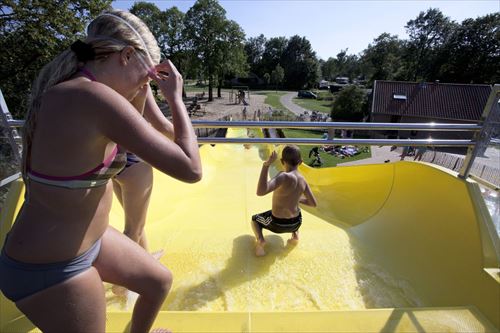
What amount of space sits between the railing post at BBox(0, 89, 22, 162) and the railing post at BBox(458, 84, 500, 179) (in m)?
4.04

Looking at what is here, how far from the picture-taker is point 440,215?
280cm

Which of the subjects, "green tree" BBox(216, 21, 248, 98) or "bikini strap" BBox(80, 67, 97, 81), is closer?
"bikini strap" BBox(80, 67, 97, 81)

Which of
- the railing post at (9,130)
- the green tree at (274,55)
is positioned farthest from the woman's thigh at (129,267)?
the green tree at (274,55)

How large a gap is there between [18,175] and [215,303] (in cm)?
210

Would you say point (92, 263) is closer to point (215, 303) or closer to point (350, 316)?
point (215, 303)

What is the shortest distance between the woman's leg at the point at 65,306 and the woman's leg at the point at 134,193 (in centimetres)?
102

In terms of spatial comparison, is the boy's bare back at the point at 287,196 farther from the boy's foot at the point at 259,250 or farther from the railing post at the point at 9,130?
the railing post at the point at 9,130

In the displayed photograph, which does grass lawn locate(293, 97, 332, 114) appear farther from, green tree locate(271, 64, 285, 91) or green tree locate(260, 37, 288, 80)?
green tree locate(260, 37, 288, 80)

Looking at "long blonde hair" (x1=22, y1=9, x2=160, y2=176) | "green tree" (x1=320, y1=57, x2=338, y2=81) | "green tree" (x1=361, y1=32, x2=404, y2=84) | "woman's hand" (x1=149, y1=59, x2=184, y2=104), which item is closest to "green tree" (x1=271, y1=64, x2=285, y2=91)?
"green tree" (x1=361, y1=32, x2=404, y2=84)

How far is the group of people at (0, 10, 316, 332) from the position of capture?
1.03 m

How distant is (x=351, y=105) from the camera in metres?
37.8

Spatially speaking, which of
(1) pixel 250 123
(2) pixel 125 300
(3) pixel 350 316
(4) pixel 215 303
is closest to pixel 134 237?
(2) pixel 125 300

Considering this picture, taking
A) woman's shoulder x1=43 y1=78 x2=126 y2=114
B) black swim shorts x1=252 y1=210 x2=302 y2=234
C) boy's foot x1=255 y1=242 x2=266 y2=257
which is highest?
woman's shoulder x1=43 y1=78 x2=126 y2=114

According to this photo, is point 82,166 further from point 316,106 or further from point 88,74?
point 316,106
